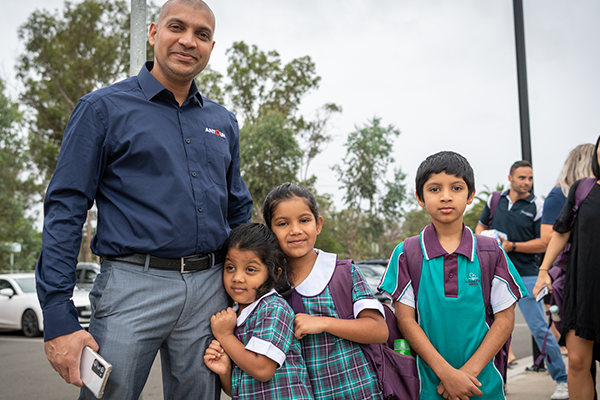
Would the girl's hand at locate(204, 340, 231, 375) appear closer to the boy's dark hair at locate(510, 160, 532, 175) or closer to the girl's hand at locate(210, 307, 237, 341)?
the girl's hand at locate(210, 307, 237, 341)

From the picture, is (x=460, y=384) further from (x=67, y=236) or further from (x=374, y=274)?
(x=374, y=274)

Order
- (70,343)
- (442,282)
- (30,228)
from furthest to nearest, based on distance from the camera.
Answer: (30,228) < (442,282) < (70,343)

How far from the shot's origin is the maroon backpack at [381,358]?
2242 mm

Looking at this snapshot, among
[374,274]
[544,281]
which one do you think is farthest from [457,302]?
[374,274]

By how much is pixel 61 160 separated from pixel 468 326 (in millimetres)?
1952

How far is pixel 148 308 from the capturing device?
2078 millimetres

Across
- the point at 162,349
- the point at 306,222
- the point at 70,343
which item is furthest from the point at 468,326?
the point at 70,343

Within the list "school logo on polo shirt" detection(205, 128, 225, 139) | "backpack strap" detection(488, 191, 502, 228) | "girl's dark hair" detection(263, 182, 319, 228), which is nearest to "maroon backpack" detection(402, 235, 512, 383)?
"girl's dark hair" detection(263, 182, 319, 228)

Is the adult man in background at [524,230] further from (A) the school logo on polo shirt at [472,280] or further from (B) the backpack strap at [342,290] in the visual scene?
(B) the backpack strap at [342,290]

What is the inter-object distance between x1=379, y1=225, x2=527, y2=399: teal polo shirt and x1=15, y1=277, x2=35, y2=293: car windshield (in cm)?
1049

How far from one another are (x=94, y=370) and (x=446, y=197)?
5.54ft

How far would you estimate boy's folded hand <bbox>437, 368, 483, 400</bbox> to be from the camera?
2.21 m

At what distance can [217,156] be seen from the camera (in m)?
2.38

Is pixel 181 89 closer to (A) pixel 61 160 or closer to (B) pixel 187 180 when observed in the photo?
(B) pixel 187 180
